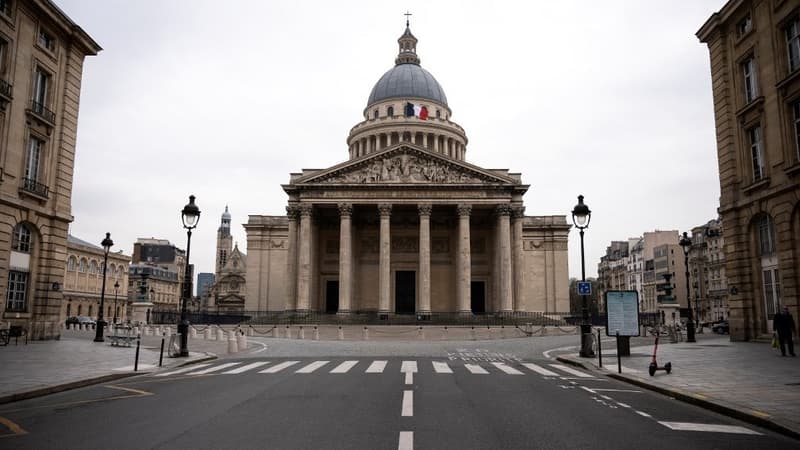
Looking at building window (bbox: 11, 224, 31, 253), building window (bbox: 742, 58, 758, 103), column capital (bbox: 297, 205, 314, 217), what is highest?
building window (bbox: 742, 58, 758, 103)

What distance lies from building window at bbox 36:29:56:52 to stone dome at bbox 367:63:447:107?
194ft

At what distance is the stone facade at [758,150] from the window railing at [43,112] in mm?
33964

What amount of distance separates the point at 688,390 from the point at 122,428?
11.0 m

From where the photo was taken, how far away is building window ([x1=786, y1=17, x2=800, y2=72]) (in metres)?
25.7

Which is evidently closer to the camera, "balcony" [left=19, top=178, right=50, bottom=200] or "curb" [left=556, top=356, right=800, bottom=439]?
"curb" [left=556, top=356, right=800, bottom=439]

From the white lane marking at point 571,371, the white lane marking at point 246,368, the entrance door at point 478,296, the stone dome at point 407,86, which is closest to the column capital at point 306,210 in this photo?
the entrance door at point 478,296

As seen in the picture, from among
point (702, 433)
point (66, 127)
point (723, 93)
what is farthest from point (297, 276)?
point (702, 433)

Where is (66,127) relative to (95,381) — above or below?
above

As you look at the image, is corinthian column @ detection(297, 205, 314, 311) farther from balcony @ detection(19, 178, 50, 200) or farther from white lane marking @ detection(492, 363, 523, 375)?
white lane marking @ detection(492, 363, 523, 375)

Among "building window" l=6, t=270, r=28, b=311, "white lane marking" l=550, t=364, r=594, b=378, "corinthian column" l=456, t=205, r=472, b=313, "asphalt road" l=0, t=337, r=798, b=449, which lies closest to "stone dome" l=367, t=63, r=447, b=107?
"corinthian column" l=456, t=205, r=472, b=313

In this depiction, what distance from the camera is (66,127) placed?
32.2 meters

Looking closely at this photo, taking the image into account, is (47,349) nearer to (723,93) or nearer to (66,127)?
(66,127)

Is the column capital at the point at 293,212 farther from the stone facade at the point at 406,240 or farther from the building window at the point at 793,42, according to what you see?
the building window at the point at 793,42

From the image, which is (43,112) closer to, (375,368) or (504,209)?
(375,368)
